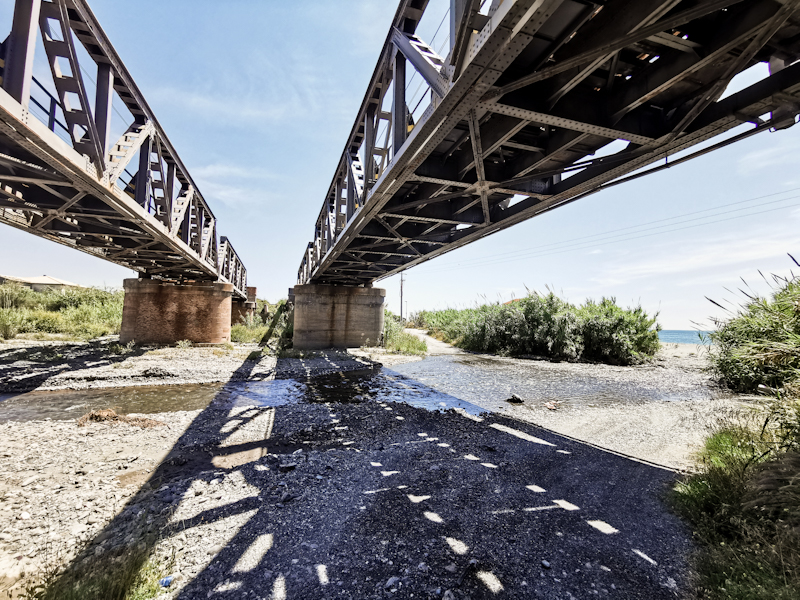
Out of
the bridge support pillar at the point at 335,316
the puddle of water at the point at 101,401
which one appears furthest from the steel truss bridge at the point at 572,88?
the bridge support pillar at the point at 335,316

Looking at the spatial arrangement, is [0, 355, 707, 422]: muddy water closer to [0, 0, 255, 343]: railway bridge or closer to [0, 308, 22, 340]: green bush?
[0, 0, 255, 343]: railway bridge

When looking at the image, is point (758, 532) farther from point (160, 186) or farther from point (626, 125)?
point (160, 186)

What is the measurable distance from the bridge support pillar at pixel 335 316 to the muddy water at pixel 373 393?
6.56 metres

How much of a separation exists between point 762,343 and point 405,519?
15.3ft

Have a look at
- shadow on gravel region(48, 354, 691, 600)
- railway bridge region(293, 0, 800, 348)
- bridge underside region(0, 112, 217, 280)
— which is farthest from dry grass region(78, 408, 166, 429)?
railway bridge region(293, 0, 800, 348)

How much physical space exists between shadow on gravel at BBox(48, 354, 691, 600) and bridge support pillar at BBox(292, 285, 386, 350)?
1370 cm

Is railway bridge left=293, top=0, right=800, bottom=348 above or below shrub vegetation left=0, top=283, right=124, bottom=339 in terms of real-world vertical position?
above

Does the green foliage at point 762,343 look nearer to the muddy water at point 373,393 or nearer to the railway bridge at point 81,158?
the muddy water at point 373,393

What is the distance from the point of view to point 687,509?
361 cm

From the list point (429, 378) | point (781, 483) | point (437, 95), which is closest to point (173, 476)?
point (437, 95)

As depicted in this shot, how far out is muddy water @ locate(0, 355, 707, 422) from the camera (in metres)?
7.54

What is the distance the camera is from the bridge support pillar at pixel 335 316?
1969cm

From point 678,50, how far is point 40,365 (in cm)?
1823

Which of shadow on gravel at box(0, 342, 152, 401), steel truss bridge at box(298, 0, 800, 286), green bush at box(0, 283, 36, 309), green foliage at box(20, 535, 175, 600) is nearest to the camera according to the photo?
green foliage at box(20, 535, 175, 600)
